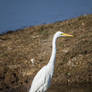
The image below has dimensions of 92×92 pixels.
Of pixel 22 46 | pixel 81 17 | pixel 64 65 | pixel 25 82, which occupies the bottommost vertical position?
pixel 25 82

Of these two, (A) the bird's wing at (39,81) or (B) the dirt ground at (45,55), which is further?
(B) the dirt ground at (45,55)

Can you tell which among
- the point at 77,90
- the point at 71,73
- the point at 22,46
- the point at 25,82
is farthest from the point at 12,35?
the point at 77,90

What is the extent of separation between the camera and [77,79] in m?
9.66

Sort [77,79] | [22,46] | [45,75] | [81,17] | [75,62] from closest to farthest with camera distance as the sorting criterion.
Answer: [45,75]
[77,79]
[75,62]
[22,46]
[81,17]

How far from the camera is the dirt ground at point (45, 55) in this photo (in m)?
10.1

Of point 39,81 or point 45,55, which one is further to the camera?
point 45,55

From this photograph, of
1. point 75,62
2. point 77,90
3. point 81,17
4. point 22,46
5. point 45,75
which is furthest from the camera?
point 81,17

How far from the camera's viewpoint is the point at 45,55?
11531mm

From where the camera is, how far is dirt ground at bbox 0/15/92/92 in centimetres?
1007

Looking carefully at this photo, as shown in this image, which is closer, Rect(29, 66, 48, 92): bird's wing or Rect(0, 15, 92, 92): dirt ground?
Rect(29, 66, 48, 92): bird's wing

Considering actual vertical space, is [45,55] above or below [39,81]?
above

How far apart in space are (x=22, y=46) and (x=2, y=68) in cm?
230

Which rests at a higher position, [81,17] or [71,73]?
[81,17]

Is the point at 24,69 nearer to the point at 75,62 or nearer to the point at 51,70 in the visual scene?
the point at 75,62
